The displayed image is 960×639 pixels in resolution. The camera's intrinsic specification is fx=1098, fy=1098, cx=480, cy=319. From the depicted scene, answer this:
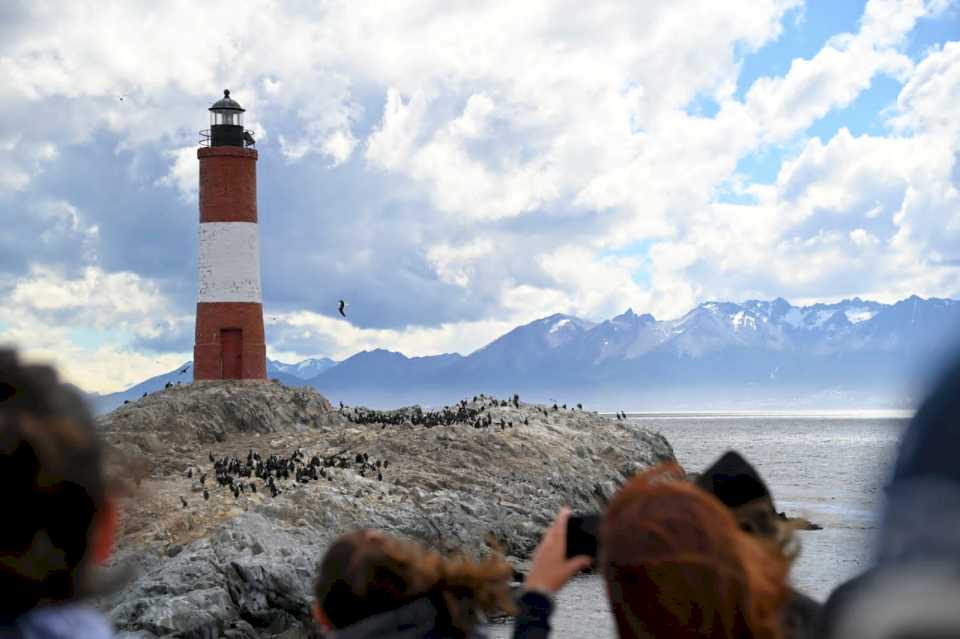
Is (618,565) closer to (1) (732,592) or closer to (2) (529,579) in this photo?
(1) (732,592)

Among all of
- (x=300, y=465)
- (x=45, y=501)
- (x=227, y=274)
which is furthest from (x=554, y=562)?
(x=227, y=274)

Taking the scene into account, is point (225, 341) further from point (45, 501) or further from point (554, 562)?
point (45, 501)

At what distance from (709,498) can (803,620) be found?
451 mm

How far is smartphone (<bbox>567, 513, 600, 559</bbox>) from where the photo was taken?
3.23 m

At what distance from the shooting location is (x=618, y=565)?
272 centimetres

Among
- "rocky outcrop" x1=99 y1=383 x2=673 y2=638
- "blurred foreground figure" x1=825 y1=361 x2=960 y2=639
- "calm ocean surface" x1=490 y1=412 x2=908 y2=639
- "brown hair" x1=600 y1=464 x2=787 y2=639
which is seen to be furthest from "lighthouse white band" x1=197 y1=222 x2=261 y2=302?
"blurred foreground figure" x1=825 y1=361 x2=960 y2=639

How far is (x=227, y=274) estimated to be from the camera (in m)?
40.5

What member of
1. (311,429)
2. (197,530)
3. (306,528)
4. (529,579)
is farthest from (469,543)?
(529,579)

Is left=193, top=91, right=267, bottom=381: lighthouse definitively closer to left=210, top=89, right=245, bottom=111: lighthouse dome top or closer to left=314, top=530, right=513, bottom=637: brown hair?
left=210, top=89, right=245, bottom=111: lighthouse dome top

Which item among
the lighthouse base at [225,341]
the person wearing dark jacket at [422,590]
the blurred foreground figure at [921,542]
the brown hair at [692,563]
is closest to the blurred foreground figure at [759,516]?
the brown hair at [692,563]

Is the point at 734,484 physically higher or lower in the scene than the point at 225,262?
lower

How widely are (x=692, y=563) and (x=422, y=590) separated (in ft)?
2.79

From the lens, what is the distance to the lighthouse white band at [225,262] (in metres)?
40.4

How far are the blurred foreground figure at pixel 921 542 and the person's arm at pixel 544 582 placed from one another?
170 cm
